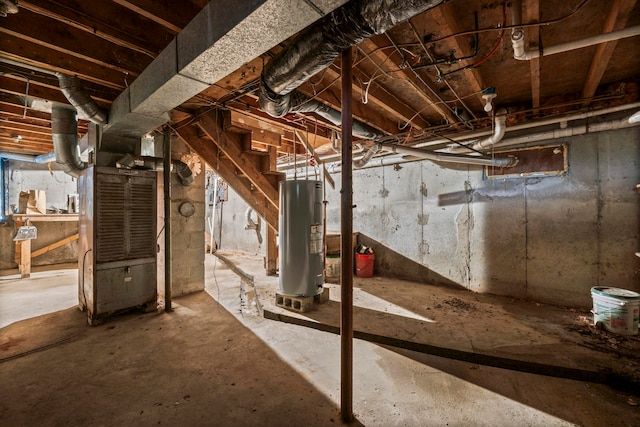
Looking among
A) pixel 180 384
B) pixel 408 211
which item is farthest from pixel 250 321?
pixel 408 211

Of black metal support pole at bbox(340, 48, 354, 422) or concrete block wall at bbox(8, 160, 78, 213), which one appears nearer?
black metal support pole at bbox(340, 48, 354, 422)

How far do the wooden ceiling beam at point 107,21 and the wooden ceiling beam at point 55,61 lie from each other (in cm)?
50

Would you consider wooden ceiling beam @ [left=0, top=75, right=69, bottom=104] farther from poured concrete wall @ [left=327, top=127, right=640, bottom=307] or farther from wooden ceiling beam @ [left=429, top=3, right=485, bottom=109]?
poured concrete wall @ [left=327, top=127, right=640, bottom=307]

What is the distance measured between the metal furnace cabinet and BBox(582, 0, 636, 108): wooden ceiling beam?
4.40 metres

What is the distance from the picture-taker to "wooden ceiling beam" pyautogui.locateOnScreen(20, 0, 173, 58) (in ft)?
5.53

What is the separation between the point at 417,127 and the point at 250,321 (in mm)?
3293

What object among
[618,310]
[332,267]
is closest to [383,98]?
[332,267]

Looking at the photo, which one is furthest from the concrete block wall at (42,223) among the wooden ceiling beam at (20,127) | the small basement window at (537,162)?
the small basement window at (537,162)

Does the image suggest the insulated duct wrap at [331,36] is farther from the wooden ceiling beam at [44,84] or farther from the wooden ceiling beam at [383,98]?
the wooden ceiling beam at [44,84]

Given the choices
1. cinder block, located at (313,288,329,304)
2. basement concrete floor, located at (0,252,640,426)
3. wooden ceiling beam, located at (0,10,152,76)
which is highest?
wooden ceiling beam, located at (0,10,152,76)

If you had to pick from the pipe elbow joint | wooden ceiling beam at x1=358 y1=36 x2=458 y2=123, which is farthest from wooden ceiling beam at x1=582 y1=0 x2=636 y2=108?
wooden ceiling beam at x1=358 y1=36 x2=458 y2=123

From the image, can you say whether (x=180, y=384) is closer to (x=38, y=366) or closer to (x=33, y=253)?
(x=38, y=366)

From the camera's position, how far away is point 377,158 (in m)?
4.88

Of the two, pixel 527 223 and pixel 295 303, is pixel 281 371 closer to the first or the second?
pixel 295 303
